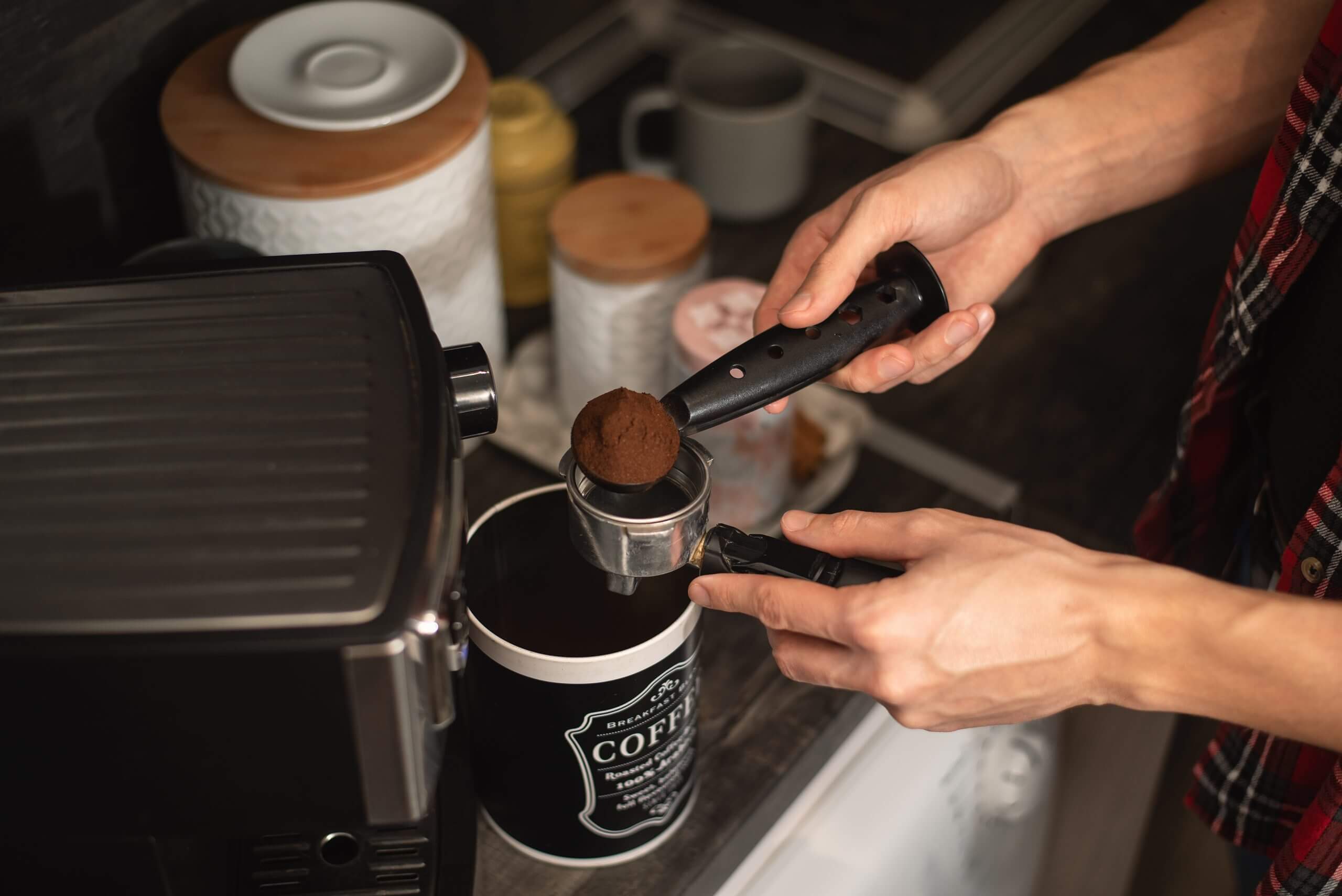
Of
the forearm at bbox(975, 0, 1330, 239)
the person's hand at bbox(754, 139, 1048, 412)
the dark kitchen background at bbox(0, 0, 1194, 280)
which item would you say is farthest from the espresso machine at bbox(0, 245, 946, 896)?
the forearm at bbox(975, 0, 1330, 239)

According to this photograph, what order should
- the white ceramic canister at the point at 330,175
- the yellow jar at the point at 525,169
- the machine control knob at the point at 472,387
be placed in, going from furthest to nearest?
the yellow jar at the point at 525,169
the white ceramic canister at the point at 330,175
the machine control knob at the point at 472,387

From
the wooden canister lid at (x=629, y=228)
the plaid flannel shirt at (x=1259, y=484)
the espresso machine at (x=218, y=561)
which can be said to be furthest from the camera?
the wooden canister lid at (x=629, y=228)

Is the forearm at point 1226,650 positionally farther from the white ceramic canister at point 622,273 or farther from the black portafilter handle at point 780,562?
the white ceramic canister at point 622,273

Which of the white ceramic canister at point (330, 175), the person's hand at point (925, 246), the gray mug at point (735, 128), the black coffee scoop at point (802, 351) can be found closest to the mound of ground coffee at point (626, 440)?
the black coffee scoop at point (802, 351)

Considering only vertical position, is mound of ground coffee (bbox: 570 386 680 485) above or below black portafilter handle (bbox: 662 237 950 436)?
above

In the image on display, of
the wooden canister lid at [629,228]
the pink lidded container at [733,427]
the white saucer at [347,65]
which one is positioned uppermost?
the white saucer at [347,65]

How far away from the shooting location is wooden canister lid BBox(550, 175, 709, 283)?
82cm

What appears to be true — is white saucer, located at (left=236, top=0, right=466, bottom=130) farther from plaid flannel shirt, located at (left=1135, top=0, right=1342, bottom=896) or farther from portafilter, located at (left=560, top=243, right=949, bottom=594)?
plaid flannel shirt, located at (left=1135, top=0, right=1342, bottom=896)

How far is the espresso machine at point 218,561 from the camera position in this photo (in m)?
0.39

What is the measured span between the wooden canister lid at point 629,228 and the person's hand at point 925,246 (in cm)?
11

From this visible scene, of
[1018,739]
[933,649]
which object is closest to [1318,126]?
[933,649]

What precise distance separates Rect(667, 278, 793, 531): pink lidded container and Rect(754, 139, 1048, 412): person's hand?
65mm

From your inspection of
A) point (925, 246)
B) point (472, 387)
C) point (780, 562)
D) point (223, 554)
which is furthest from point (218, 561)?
point (925, 246)

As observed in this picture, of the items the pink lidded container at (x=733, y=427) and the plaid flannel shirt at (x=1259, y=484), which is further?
the pink lidded container at (x=733, y=427)
